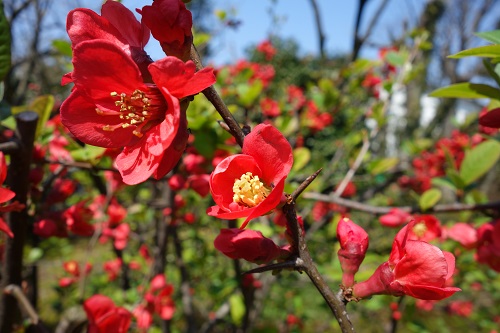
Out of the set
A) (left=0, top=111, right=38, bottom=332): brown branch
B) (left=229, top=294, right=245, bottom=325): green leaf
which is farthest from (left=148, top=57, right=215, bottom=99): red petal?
(left=229, top=294, right=245, bottom=325): green leaf

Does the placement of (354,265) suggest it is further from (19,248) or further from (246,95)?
(246,95)

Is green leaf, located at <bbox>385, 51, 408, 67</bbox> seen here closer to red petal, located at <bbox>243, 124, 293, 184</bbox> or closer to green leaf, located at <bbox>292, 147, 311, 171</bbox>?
green leaf, located at <bbox>292, 147, 311, 171</bbox>

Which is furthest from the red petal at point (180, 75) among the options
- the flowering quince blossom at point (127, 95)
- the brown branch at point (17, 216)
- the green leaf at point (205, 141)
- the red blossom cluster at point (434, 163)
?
the red blossom cluster at point (434, 163)

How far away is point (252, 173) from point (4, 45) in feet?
1.69

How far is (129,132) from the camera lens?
0.58 meters

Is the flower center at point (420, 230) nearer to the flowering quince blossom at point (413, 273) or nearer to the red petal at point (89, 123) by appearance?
the flowering quince blossom at point (413, 273)

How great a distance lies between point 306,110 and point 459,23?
12.1m

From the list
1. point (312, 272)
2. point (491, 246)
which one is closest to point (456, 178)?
point (491, 246)

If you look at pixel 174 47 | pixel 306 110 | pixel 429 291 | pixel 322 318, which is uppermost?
pixel 174 47

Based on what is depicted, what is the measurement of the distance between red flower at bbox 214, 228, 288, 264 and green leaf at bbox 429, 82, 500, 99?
507mm

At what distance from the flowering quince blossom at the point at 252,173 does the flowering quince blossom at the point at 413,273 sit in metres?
0.19

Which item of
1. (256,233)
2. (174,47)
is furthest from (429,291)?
(174,47)

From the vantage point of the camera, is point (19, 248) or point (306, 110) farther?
point (306, 110)

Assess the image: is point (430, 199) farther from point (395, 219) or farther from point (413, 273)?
point (413, 273)
